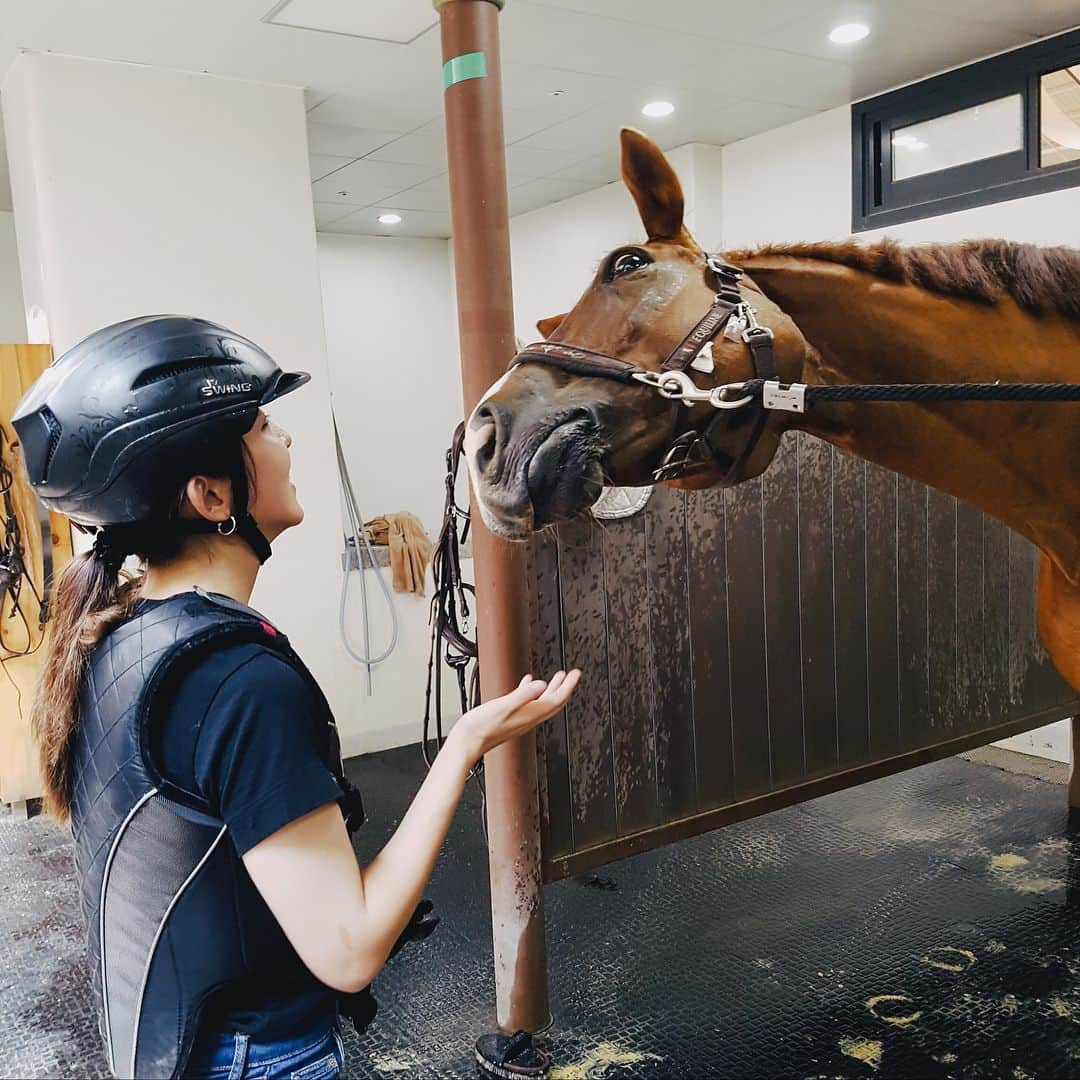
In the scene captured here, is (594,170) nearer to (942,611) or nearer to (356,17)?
(356,17)

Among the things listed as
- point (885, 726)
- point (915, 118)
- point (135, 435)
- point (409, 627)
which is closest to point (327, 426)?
point (409, 627)

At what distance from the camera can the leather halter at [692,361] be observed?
132 centimetres

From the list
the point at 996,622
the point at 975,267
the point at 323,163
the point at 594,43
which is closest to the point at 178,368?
the point at 975,267

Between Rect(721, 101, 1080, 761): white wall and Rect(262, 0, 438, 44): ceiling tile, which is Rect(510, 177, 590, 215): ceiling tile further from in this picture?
Rect(262, 0, 438, 44): ceiling tile

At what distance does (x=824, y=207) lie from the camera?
4602 millimetres

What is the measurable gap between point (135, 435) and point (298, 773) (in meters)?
0.39

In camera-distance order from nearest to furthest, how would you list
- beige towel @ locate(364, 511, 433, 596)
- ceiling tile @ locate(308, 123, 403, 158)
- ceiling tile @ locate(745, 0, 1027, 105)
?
ceiling tile @ locate(745, 0, 1027, 105)
beige towel @ locate(364, 511, 433, 596)
ceiling tile @ locate(308, 123, 403, 158)

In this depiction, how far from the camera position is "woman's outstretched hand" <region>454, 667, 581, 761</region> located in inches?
36.9

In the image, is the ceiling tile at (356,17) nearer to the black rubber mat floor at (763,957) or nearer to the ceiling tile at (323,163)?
the ceiling tile at (323,163)

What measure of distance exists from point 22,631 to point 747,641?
2.88 meters

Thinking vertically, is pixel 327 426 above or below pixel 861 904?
above

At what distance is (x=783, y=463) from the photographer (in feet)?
7.96

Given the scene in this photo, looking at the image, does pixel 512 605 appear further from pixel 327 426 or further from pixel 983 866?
pixel 327 426

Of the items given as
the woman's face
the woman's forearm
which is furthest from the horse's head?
the woman's forearm
